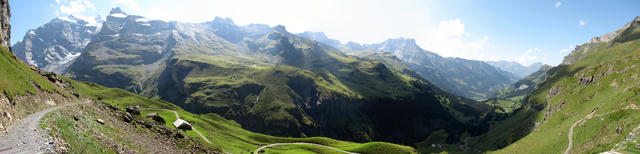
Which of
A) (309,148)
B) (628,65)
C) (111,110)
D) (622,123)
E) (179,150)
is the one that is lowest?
(309,148)

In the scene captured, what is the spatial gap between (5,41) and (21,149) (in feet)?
351

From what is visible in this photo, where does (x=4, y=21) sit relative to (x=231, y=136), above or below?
above

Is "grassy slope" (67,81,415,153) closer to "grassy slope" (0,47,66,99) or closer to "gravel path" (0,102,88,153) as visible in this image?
"grassy slope" (0,47,66,99)

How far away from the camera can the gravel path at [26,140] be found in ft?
82.7

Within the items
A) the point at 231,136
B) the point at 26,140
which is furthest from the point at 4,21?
the point at 26,140

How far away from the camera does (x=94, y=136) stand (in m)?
33.5

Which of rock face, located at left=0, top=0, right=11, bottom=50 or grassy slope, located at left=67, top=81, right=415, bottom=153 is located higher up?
rock face, located at left=0, top=0, right=11, bottom=50

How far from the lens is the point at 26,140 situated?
88.0 ft

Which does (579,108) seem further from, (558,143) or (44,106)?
(44,106)

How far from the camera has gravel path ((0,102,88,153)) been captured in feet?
82.7

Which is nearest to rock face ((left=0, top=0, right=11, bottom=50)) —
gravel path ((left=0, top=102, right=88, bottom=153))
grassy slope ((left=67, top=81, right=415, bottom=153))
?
grassy slope ((left=67, top=81, right=415, bottom=153))

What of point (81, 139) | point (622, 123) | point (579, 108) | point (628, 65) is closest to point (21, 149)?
point (81, 139)

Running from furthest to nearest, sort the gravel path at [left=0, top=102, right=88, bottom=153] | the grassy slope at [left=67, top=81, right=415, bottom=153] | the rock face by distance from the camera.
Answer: the grassy slope at [left=67, top=81, right=415, bottom=153] < the rock face < the gravel path at [left=0, top=102, right=88, bottom=153]

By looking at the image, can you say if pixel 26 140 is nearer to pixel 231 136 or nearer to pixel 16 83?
pixel 16 83
